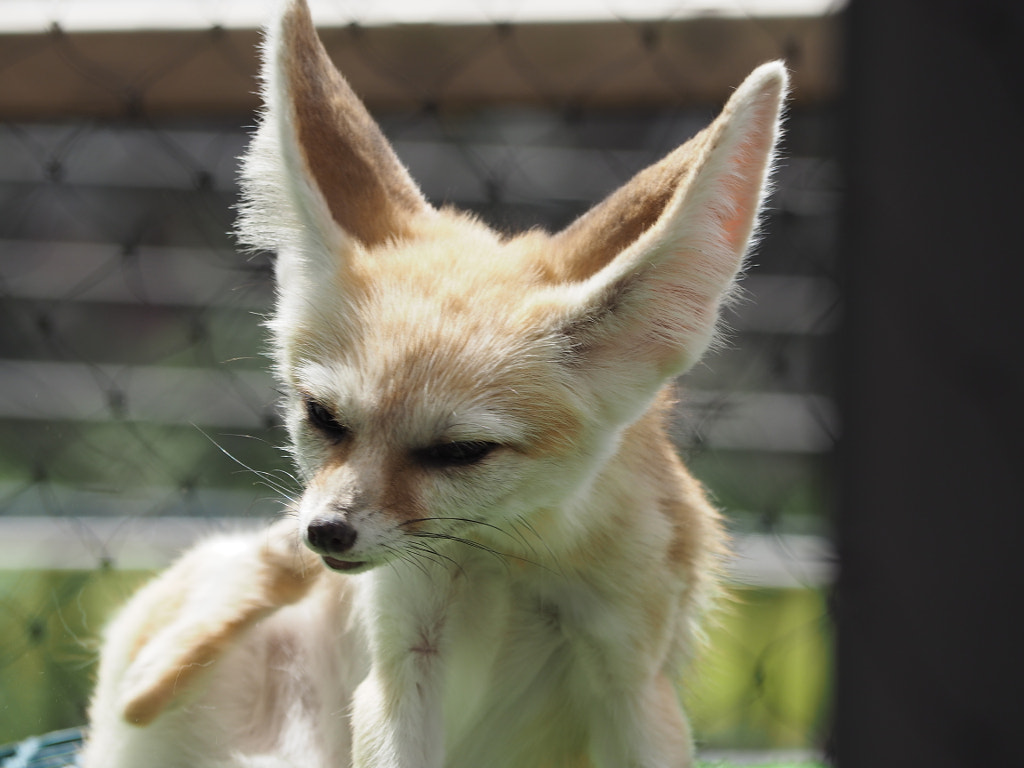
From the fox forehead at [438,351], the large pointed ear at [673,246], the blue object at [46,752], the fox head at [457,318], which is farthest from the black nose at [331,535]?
the blue object at [46,752]

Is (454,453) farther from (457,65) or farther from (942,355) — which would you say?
(457,65)

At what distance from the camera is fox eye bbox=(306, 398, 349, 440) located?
73.5 inches

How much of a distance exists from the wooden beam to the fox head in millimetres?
766

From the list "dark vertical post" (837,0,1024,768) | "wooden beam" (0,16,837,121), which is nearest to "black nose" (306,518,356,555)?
"dark vertical post" (837,0,1024,768)

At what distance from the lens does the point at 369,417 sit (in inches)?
70.7

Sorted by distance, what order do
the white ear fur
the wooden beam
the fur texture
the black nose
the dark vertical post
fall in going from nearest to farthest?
the dark vertical post → the black nose → the fur texture → the white ear fur → the wooden beam

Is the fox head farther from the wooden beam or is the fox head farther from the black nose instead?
the wooden beam

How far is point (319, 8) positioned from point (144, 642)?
183 centimetres

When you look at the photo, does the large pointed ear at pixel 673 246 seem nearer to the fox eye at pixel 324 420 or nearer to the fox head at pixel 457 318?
the fox head at pixel 457 318

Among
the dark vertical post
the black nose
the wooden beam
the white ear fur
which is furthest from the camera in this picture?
the wooden beam

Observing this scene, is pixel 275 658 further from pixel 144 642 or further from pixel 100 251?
pixel 100 251

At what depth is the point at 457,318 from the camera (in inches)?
74.5

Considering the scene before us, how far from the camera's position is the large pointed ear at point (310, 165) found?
6.43ft

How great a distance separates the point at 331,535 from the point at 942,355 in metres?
1.15
